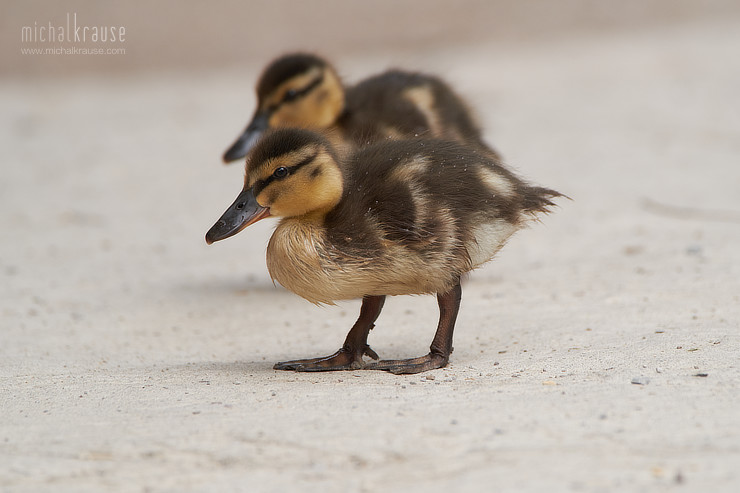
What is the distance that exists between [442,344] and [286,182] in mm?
967

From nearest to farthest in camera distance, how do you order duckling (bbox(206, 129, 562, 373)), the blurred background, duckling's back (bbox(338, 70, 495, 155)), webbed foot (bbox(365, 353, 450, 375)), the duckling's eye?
duckling (bbox(206, 129, 562, 373)) → webbed foot (bbox(365, 353, 450, 375)) → duckling's back (bbox(338, 70, 495, 155)) → the duckling's eye → the blurred background

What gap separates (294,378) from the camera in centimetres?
414

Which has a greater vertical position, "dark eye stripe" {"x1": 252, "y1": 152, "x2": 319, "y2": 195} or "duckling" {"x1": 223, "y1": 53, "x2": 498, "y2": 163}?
"duckling" {"x1": 223, "y1": 53, "x2": 498, "y2": 163}

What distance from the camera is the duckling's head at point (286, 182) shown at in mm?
4098

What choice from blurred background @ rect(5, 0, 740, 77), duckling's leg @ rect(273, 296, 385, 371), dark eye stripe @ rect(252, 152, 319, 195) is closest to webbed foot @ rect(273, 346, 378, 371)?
duckling's leg @ rect(273, 296, 385, 371)

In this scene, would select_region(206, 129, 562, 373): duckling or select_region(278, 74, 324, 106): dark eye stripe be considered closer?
select_region(206, 129, 562, 373): duckling

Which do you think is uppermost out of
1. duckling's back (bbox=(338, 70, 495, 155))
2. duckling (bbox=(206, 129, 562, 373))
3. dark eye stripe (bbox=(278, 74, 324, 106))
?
dark eye stripe (bbox=(278, 74, 324, 106))

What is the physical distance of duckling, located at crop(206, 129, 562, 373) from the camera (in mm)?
4012

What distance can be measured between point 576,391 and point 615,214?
4589mm

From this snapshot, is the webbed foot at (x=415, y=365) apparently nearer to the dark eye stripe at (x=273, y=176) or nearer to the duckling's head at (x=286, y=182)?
the duckling's head at (x=286, y=182)

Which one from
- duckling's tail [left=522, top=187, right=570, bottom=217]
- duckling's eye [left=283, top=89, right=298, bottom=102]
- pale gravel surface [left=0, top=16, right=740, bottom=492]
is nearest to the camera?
pale gravel surface [left=0, top=16, right=740, bottom=492]

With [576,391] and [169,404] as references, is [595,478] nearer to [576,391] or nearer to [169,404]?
[576,391]

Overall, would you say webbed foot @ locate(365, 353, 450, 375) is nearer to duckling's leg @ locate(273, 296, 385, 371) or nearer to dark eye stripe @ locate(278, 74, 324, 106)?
duckling's leg @ locate(273, 296, 385, 371)

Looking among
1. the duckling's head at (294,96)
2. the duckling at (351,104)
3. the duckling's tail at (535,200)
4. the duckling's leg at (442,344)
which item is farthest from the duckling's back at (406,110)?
the duckling's leg at (442,344)
